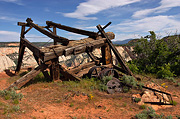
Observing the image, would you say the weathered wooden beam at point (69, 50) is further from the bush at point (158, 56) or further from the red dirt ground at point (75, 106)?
the bush at point (158, 56)

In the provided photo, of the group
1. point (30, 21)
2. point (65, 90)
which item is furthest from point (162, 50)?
point (30, 21)

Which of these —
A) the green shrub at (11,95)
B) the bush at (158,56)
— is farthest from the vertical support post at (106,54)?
the green shrub at (11,95)

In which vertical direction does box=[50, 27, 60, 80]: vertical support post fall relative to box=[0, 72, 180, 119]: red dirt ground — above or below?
above

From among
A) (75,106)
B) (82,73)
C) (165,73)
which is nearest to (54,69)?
(82,73)

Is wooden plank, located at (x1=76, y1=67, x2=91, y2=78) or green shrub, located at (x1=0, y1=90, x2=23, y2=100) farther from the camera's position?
wooden plank, located at (x1=76, y1=67, x2=91, y2=78)

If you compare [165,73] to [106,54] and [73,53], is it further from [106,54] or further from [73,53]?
[73,53]

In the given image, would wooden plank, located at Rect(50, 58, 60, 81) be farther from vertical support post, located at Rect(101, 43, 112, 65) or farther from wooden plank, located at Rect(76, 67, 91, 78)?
vertical support post, located at Rect(101, 43, 112, 65)

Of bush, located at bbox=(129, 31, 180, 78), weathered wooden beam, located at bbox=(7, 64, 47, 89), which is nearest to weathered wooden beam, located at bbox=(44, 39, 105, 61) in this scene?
weathered wooden beam, located at bbox=(7, 64, 47, 89)

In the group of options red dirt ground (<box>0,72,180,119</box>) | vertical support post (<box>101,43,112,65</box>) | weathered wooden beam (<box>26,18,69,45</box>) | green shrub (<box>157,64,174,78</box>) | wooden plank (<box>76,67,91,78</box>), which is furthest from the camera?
green shrub (<box>157,64,174,78</box>)

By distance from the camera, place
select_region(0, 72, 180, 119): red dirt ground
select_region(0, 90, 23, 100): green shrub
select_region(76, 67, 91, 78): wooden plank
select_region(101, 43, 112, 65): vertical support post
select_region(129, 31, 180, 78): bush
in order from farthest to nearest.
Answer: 1. select_region(129, 31, 180, 78): bush
2. select_region(101, 43, 112, 65): vertical support post
3. select_region(76, 67, 91, 78): wooden plank
4. select_region(0, 90, 23, 100): green shrub
5. select_region(0, 72, 180, 119): red dirt ground

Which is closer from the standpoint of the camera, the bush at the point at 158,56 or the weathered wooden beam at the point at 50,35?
the weathered wooden beam at the point at 50,35

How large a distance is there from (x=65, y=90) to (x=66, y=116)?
2138 mm

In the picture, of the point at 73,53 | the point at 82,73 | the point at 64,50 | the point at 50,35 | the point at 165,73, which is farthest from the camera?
the point at 165,73

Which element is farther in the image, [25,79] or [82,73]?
[82,73]
